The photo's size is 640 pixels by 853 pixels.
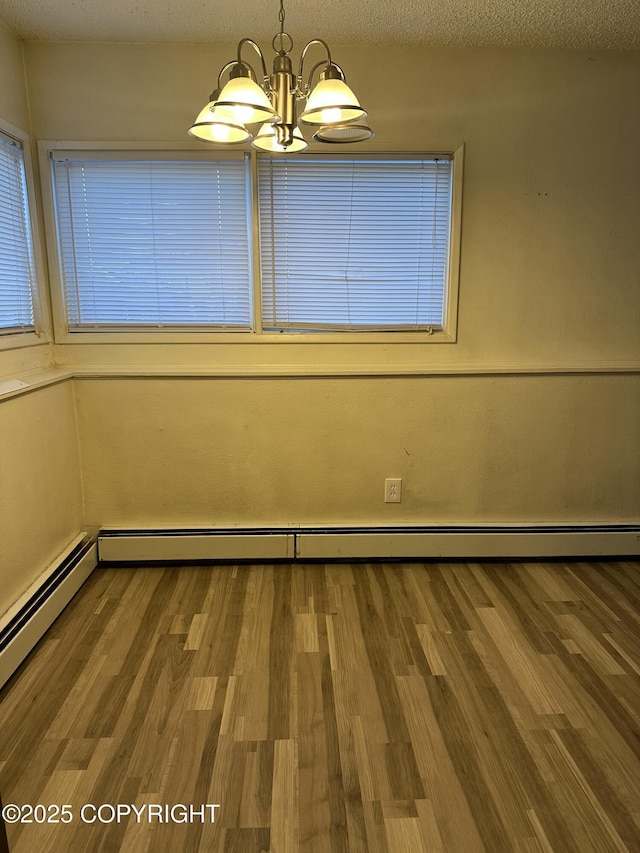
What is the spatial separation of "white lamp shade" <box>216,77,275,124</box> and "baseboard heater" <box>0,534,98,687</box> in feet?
6.32

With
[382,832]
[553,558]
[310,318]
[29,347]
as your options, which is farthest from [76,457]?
[553,558]

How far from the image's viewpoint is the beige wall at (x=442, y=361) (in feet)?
8.58

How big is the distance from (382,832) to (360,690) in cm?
54

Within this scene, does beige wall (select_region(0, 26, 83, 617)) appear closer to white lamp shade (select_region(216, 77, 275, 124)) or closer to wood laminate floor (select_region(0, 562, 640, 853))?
wood laminate floor (select_region(0, 562, 640, 853))

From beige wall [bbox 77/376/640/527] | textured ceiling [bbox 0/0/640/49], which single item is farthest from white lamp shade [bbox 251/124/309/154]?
beige wall [bbox 77/376/640/527]

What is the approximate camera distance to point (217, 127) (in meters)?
1.58

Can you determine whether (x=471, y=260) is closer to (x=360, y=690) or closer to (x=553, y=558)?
(x=553, y=558)

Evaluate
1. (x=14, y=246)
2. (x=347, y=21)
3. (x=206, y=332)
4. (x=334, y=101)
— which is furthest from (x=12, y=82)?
(x=334, y=101)

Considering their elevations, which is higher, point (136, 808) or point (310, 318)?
point (310, 318)

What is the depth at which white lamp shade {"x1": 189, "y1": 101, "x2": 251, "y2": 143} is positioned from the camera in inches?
56.2

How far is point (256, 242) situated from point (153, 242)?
506mm

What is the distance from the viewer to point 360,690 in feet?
6.53

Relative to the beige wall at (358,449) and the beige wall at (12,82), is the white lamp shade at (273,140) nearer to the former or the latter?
the beige wall at (358,449)

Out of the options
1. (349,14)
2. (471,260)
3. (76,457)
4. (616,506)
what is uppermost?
(349,14)
